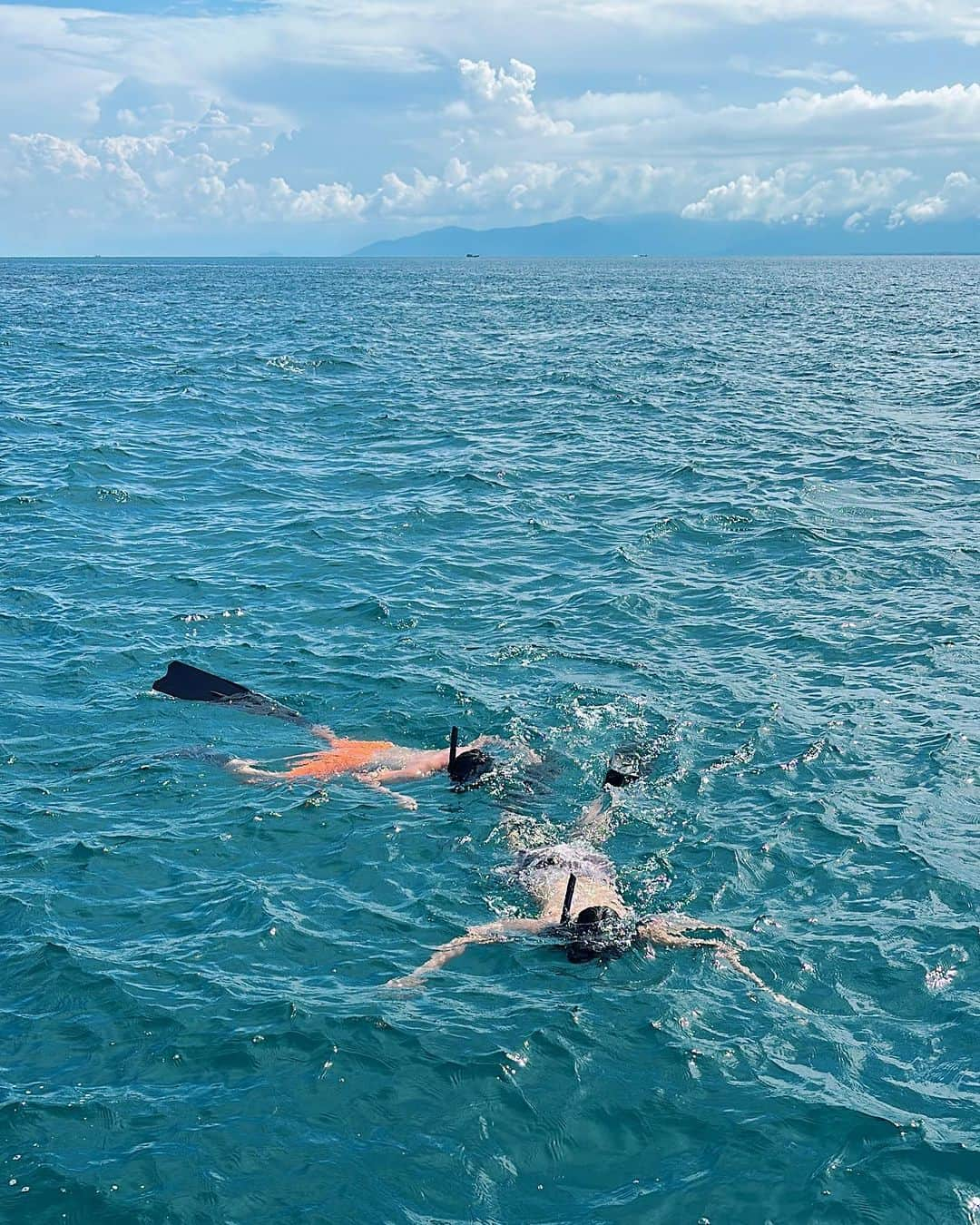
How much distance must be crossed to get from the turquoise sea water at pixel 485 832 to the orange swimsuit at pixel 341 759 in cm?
41

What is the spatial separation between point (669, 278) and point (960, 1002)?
626 ft

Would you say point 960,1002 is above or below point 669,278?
below

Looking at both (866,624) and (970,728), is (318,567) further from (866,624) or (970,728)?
(970,728)

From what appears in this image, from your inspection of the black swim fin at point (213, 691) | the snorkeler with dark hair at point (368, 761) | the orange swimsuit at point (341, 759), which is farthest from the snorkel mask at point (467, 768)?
the black swim fin at point (213, 691)

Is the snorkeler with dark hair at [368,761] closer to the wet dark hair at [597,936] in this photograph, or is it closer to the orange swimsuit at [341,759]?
the orange swimsuit at [341,759]

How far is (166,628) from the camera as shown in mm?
25984

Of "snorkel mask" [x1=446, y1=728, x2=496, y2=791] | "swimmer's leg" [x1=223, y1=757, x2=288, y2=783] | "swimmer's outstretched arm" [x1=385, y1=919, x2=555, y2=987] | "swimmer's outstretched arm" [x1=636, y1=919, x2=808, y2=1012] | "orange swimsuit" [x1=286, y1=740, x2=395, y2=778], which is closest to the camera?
"swimmer's outstretched arm" [x1=636, y1=919, x2=808, y2=1012]

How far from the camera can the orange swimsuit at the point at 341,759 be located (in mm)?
19891

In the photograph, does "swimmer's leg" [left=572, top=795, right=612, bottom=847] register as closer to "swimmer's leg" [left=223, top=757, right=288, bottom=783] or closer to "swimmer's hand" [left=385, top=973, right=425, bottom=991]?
"swimmer's hand" [left=385, top=973, right=425, bottom=991]

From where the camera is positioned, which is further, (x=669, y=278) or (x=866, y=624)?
(x=669, y=278)

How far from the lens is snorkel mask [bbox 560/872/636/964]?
14.8 meters

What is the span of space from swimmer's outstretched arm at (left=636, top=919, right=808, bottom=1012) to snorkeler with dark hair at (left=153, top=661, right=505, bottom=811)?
4.88 meters

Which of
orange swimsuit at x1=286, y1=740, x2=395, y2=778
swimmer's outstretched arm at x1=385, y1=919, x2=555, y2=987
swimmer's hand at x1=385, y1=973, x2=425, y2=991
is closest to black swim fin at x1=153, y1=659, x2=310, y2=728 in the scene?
orange swimsuit at x1=286, y1=740, x2=395, y2=778

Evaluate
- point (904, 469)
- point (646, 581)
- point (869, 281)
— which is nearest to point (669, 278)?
point (869, 281)
